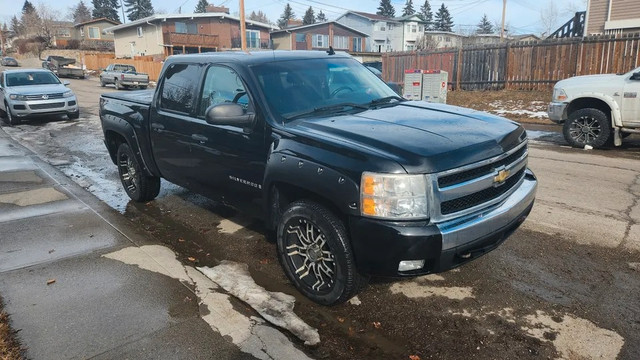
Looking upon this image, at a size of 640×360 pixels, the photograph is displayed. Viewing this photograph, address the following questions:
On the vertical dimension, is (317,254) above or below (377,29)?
below

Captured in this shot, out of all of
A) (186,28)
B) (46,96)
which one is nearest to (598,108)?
(46,96)

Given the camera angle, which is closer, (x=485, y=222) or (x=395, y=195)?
(x=395, y=195)

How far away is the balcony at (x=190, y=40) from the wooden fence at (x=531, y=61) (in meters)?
32.1

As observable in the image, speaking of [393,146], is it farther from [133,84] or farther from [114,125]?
[133,84]

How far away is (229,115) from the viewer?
152 inches

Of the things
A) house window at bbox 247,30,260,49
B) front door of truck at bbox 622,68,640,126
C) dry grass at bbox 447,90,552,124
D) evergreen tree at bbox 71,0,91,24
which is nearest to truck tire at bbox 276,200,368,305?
front door of truck at bbox 622,68,640,126

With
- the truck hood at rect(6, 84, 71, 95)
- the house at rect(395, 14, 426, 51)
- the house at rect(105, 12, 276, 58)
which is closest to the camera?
the truck hood at rect(6, 84, 71, 95)

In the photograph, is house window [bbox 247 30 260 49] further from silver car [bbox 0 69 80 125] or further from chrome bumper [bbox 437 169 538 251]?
chrome bumper [bbox 437 169 538 251]

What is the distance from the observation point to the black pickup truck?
117 inches

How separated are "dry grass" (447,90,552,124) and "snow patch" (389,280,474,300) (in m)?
11.5

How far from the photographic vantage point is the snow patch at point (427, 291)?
374 cm

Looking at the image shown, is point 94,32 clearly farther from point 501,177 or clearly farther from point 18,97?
point 501,177

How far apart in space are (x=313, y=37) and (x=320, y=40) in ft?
3.66

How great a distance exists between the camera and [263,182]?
3.83m
